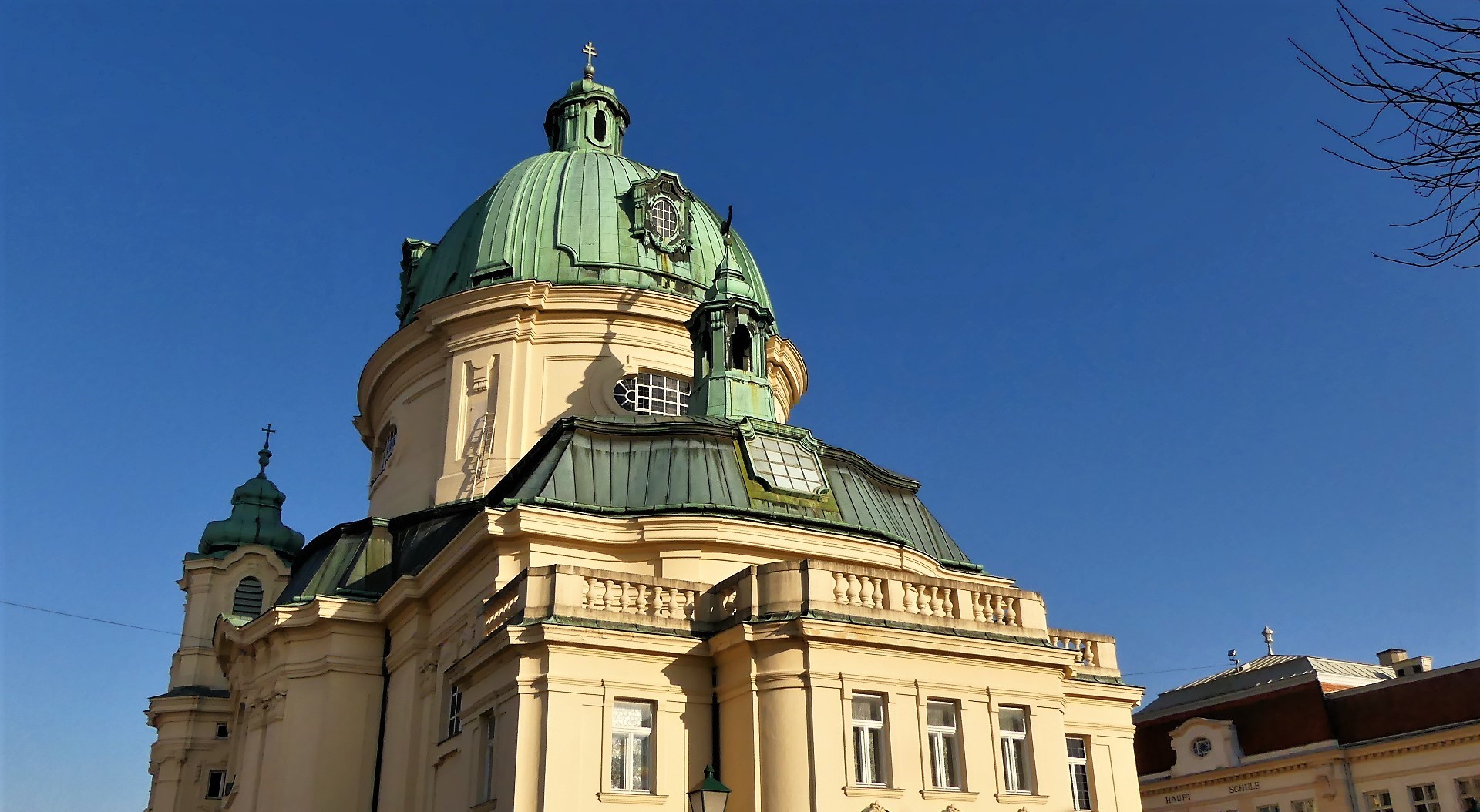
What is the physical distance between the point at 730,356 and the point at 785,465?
4.02 m

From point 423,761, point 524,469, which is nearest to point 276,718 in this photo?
point 423,761

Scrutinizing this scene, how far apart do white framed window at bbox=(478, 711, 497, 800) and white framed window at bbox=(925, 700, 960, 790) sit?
20.1 feet

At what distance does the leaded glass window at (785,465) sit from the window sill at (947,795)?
6940 mm

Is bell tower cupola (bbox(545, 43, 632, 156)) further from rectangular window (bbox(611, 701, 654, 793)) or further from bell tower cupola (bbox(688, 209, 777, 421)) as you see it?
rectangular window (bbox(611, 701, 654, 793))

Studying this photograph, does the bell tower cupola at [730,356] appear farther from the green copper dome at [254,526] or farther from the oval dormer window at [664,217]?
the green copper dome at [254,526]

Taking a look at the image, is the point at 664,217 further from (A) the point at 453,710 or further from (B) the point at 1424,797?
(B) the point at 1424,797

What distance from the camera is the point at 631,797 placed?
1588 centimetres

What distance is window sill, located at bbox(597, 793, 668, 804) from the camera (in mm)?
15695

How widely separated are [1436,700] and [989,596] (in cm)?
2260

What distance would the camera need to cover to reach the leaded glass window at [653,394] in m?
28.9

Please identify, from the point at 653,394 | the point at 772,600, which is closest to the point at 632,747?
the point at 772,600

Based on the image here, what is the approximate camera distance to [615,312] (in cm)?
2966

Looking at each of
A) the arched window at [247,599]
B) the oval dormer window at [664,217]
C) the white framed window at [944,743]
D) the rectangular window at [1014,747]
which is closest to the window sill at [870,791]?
the white framed window at [944,743]

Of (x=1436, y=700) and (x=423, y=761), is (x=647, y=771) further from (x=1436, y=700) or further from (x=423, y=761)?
(x=1436, y=700)
